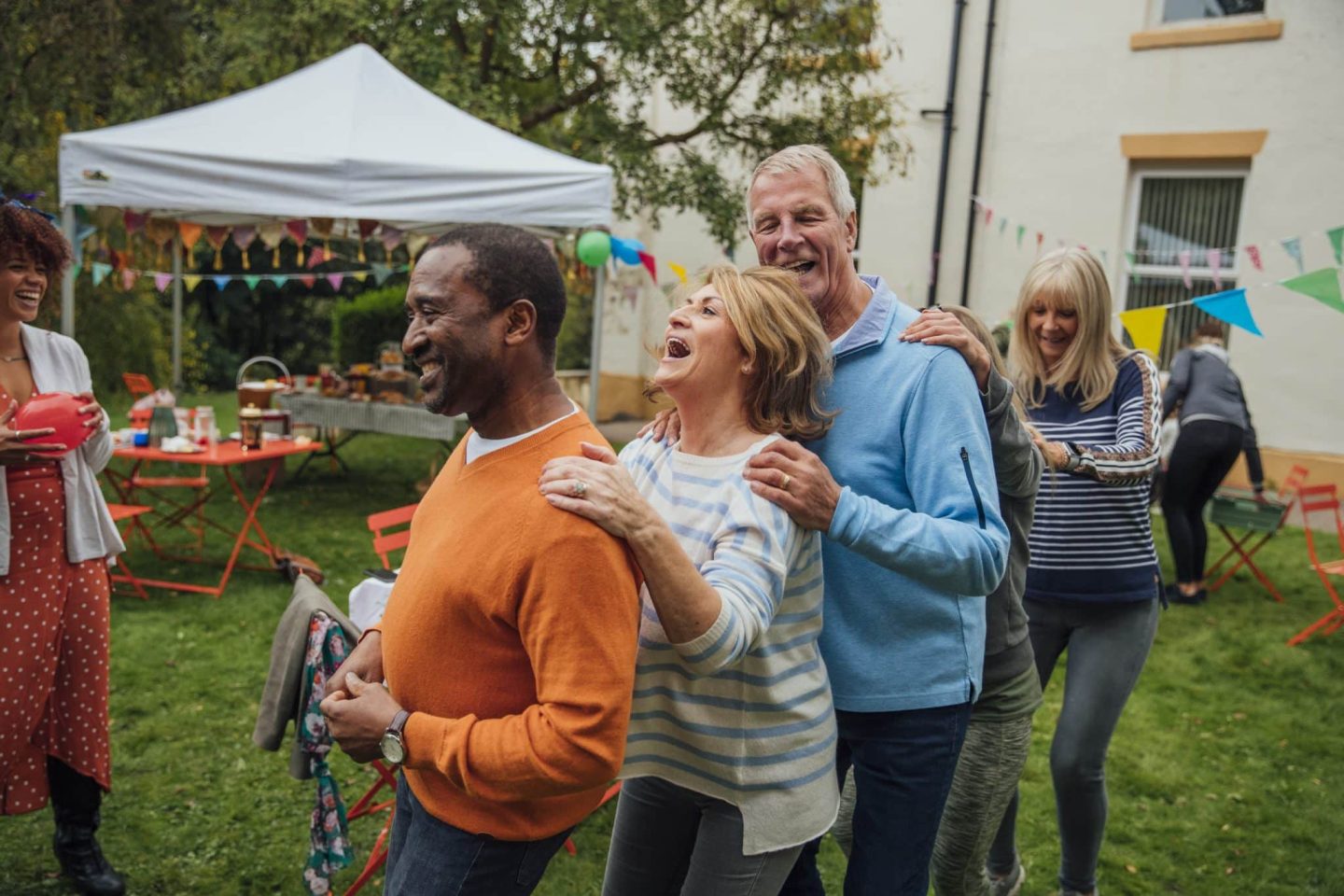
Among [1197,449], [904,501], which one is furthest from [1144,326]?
[904,501]

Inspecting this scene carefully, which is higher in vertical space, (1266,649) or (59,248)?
(59,248)

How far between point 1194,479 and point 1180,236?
411 centimetres

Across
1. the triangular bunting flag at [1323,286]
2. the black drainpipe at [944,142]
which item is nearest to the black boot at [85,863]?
the triangular bunting flag at [1323,286]

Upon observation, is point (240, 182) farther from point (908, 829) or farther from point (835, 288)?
point (908, 829)

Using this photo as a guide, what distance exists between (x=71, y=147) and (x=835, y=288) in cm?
549

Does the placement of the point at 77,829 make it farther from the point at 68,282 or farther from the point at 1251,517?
the point at 1251,517

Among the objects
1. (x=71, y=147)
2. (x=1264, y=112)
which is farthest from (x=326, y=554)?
(x=1264, y=112)

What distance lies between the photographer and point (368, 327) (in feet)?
43.2

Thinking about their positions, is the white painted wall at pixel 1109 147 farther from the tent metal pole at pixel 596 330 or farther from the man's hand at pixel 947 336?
the man's hand at pixel 947 336

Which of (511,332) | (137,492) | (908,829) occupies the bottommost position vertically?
(137,492)

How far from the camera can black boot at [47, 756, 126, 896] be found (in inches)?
116

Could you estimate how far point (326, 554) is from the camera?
6.79 meters

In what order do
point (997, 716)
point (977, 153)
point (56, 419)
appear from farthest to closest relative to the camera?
point (977, 153)
point (56, 419)
point (997, 716)

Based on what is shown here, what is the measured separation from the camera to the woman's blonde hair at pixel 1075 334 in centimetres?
273
